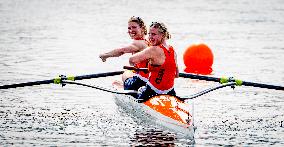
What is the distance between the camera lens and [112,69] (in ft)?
64.9

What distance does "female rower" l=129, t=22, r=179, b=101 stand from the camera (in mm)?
12008

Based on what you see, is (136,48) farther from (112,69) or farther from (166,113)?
(112,69)

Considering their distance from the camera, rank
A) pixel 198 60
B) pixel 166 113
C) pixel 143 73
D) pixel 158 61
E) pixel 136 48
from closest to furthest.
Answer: pixel 166 113 → pixel 158 61 → pixel 143 73 → pixel 136 48 → pixel 198 60

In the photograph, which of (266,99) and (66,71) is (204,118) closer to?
(266,99)

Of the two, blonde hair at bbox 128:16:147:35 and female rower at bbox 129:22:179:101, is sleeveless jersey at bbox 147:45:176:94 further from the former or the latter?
blonde hair at bbox 128:16:147:35

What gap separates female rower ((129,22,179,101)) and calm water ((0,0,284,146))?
2.41ft

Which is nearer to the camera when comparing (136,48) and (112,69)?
(136,48)

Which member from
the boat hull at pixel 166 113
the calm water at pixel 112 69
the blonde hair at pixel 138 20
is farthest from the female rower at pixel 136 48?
the calm water at pixel 112 69

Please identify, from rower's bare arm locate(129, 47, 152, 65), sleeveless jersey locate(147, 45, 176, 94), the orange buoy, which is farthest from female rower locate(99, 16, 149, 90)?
the orange buoy

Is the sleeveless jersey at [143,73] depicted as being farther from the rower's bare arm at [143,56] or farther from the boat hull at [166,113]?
the rower's bare arm at [143,56]

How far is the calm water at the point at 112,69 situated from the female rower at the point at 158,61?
2.41 feet

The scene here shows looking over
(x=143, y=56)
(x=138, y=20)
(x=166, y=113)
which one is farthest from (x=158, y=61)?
(x=138, y=20)

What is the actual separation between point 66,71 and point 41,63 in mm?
1537

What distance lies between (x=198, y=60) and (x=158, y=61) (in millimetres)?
7376
